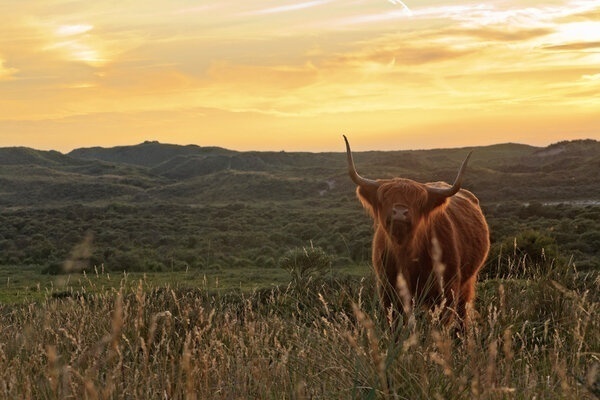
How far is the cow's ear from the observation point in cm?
730

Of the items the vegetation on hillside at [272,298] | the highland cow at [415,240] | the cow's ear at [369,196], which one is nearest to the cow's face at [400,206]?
the highland cow at [415,240]

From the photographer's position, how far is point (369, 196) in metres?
7.34

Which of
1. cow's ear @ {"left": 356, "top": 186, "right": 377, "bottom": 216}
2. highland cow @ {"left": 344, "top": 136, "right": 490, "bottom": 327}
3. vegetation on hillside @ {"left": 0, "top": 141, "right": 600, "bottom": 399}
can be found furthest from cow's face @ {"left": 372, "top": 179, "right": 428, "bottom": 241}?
vegetation on hillside @ {"left": 0, "top": 141, "right": 600, "bottom": 399}

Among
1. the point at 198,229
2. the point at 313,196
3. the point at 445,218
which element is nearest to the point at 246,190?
the point at 313,196

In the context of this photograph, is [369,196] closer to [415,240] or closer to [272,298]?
[415,240]

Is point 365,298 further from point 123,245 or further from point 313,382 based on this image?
point 123,245

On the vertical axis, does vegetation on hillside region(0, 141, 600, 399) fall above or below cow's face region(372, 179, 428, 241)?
below

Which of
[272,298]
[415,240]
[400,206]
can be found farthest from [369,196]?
[272,298]

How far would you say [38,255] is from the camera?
2842 centimetres

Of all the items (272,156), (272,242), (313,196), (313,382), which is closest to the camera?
(313,382)

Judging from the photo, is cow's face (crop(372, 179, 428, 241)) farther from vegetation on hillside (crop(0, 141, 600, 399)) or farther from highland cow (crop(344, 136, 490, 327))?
vegetation on hillside (crop(0, 141, 600, 399))

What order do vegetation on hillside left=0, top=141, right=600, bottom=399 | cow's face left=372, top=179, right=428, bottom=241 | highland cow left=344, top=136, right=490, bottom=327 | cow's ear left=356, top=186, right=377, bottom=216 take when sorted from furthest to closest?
1. cow's ear left=356, top=186, right=377, bottom=216
2. highland cow left=344, top=136, right=490, bottom=327
3. cow's face left=372, top=179, right=428, bottom=241
4. vegetation on hillside left=0, top=141, right=600, bottom=399

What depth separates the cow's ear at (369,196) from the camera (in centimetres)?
730

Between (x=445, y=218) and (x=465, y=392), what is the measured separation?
4.43m
